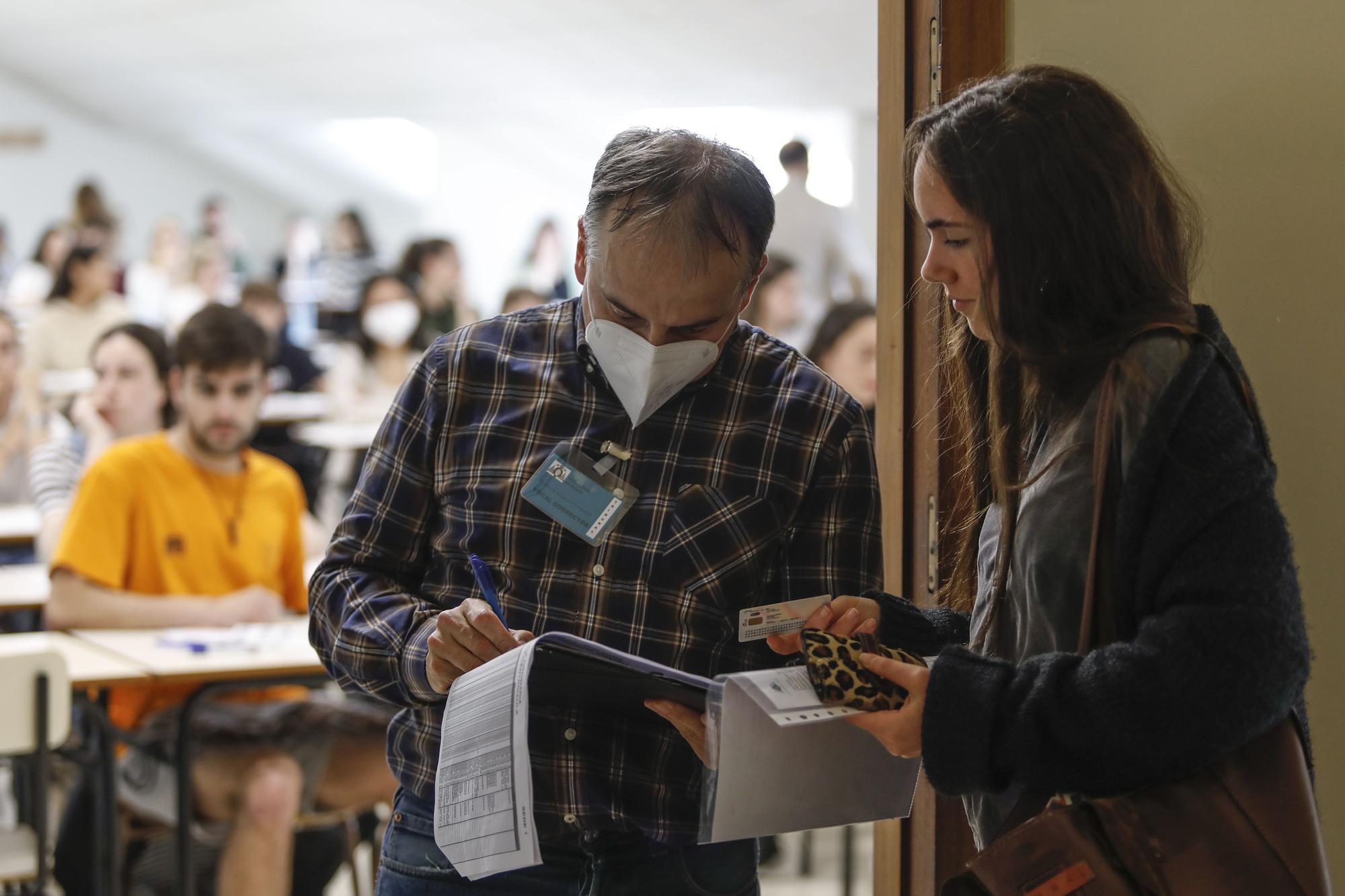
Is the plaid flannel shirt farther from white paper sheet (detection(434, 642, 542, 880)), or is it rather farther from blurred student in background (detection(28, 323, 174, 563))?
blurred student in background (detection(28, 323, 174, 563))

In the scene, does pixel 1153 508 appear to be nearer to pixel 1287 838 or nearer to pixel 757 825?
pixel 1287 838

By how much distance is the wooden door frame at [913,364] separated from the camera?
150cm

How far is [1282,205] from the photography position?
4.56 feet

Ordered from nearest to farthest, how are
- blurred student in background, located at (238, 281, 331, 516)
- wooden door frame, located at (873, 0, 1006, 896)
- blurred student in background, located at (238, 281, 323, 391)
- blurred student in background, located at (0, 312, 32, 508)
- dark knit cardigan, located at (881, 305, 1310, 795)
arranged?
dark knit cardigan, located at (881, 305, 1310, 795), wooden door frame, located at (873, 0, 1006, 896), blurred student in background, located at (0, 312, 32, 508), blurred student in background, located at (238, 281, 331, 516), blurred student in background, located at (238, 281, 323, 391)

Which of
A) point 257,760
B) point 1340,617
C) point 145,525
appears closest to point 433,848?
point 1340,617

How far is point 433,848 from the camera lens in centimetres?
136

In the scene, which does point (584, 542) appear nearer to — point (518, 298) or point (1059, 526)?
point (1059, 526)

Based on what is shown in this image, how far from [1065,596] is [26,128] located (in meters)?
14.2

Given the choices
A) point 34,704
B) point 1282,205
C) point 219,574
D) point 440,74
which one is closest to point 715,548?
point 1282,205

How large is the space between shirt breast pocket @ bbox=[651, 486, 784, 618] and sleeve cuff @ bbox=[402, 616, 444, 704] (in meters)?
0.23

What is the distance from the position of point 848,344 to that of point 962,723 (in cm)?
277

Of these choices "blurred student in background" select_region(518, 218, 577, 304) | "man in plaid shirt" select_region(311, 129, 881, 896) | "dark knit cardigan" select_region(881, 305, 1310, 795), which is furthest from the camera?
"blurred student in background" select_region(518, 218, 577, 304)

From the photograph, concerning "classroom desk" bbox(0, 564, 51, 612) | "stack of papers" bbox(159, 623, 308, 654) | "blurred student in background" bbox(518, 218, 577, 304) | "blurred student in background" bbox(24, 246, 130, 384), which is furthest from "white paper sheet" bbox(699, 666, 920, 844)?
"blurred student in background" bbox(518, 218, 577, 304)

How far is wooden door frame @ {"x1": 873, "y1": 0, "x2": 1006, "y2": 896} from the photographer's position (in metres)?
1.50
